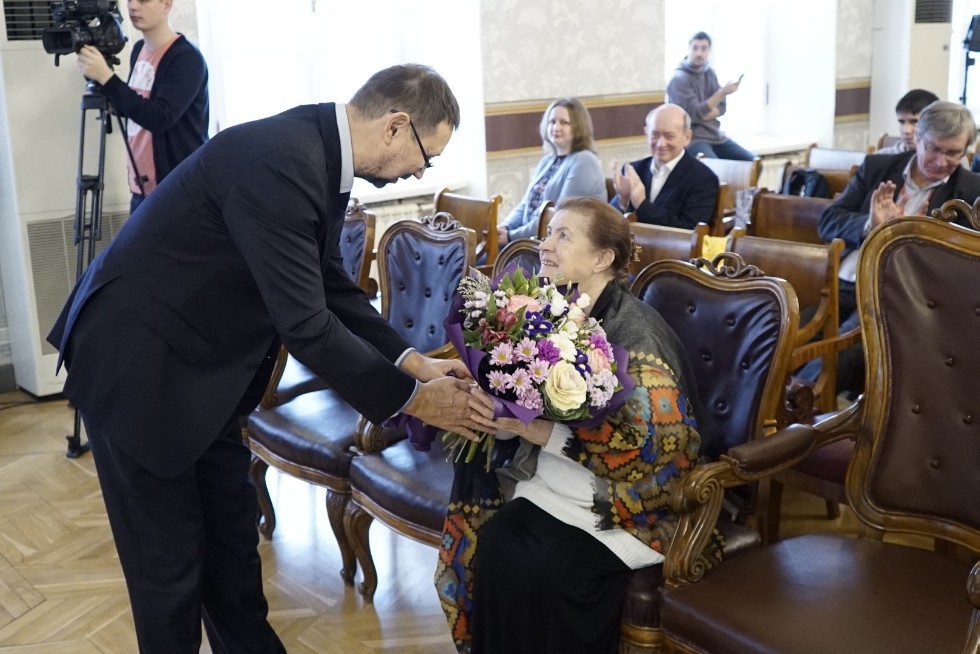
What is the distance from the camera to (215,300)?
218 cm

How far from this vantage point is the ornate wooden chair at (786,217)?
4666 millimetres

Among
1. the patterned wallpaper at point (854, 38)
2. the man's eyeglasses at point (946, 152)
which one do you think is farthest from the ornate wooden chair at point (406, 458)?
the patterned wallpaper at point (854, 38)

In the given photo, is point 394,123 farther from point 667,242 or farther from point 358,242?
point 358,242

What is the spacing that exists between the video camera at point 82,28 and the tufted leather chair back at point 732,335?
9.03 ft

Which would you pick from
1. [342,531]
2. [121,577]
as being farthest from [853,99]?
[121,577]

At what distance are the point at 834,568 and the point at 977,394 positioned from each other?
0.48 meters

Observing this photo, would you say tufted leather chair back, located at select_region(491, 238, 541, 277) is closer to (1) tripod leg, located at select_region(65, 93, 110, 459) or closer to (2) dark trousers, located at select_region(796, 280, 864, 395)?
(2) dark trousers, located at select_region(796, 280, 864, 395)

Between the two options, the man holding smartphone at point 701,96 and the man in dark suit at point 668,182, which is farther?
the man holding smartphone at point 701,96

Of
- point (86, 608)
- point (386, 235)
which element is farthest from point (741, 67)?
point (86, 608)

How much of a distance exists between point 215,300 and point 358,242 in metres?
1.97

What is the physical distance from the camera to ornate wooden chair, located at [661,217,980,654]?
6.63 ft

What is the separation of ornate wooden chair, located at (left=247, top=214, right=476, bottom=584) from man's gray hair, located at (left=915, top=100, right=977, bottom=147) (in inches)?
79.0

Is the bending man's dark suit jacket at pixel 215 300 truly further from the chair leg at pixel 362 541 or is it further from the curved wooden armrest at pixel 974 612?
the curved wooden armrest at pixel 974 612

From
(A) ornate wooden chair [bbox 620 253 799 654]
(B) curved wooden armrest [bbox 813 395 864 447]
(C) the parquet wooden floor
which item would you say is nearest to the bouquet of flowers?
(A) ornate wooden chair [bbox 620 253 799 654]
